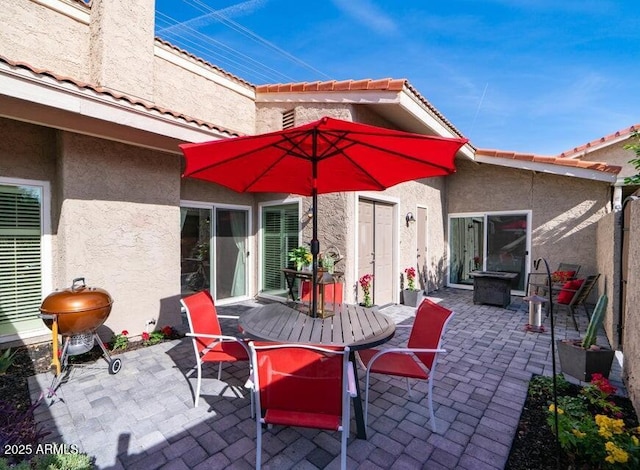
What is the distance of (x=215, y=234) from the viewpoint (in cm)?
746

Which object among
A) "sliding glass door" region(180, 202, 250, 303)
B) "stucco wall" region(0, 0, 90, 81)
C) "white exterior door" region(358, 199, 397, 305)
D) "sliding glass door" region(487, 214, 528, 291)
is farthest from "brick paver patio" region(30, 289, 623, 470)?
"sliding glass door" region(487, 214, 528, 291)

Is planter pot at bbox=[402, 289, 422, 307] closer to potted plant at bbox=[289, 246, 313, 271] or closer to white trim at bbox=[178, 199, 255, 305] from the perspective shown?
potted plant at bbox=[289, 246, 313, 271]

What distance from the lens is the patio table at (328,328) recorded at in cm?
276

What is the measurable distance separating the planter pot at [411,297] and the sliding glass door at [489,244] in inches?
126

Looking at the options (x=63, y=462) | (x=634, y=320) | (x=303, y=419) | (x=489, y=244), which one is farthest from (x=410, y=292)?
(x=63, y=462)

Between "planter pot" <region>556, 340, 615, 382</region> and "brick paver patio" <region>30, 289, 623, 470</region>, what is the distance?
11.9 inches

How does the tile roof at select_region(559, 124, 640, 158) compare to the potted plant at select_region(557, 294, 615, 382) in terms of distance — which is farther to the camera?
the tile roof at select_region(559, 124, 640, 158)

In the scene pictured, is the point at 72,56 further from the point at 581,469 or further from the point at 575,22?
the point at 575,22

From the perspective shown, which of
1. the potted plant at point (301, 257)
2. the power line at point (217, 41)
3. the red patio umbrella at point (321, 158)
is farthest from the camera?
the power line at point (217, 41)

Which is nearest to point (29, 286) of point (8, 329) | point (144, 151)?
point (8, 329)

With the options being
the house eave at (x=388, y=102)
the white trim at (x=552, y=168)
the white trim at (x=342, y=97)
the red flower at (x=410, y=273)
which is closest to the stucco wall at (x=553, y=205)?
the white trim at (x=552, y=168)

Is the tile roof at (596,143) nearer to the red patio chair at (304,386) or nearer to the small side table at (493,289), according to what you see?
the small side table at (493,289)

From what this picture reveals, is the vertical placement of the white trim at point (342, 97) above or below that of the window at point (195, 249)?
above

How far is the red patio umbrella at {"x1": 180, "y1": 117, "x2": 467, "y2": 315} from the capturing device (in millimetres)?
2703
